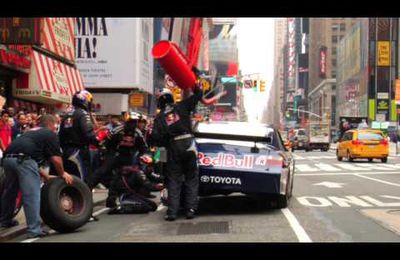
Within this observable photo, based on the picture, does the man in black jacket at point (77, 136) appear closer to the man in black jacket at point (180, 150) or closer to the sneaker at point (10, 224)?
the man in black jacket at point (180, 150)

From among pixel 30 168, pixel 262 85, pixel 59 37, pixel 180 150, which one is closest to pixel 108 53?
pixel 59 37

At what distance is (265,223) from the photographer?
8.80 m

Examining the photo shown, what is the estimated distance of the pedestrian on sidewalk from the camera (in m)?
8.11

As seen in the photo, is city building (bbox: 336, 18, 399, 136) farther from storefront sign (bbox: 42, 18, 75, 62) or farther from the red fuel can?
the red fuel can

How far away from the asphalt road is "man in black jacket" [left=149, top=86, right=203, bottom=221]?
0.42 m

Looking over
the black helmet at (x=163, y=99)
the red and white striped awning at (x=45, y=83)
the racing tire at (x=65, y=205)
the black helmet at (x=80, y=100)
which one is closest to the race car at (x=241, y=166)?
the black helmet at (x=163, y=99)

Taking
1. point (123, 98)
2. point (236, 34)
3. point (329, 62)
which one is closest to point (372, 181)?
point (123, 98)

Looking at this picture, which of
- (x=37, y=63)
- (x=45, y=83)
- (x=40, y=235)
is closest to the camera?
(x=40, y=235)

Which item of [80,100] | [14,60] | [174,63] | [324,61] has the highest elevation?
[324,61]

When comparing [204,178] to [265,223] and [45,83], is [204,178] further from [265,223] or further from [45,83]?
[45,83]

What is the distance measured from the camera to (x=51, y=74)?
20812mm

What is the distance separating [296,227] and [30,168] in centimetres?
364
